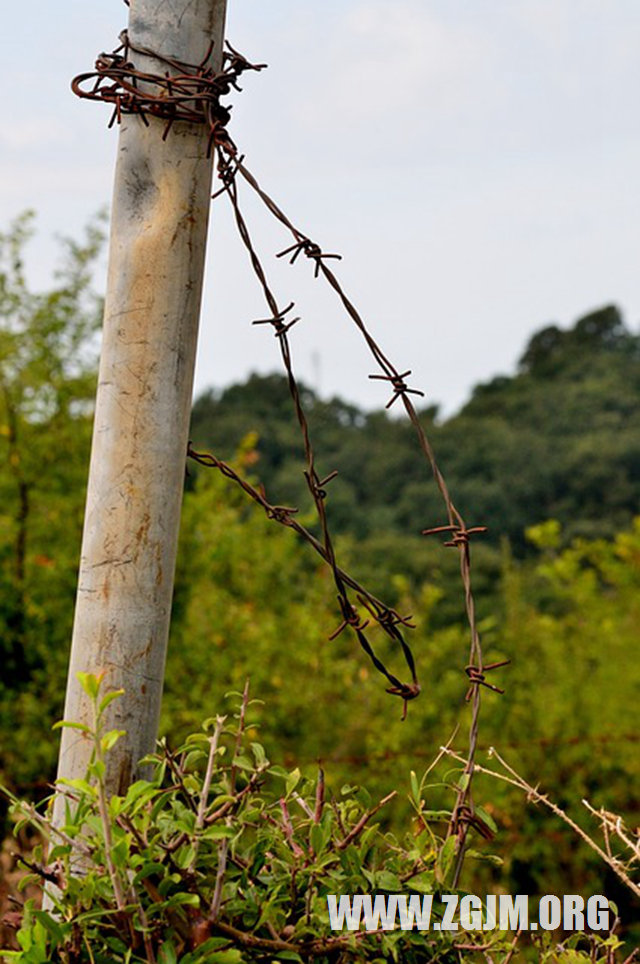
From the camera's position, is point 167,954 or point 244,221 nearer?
point 167,954

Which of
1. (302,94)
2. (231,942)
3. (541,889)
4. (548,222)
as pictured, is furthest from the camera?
(548,222)

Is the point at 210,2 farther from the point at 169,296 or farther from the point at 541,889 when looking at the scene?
the point at 541,889

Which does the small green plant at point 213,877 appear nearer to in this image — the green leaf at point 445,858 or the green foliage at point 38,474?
the green leaf at point 445,858

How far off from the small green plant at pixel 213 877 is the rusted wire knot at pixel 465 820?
1.1 inches

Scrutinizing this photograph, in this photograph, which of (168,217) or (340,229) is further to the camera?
(340,229)

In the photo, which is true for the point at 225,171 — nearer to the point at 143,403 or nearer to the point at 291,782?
the point at 143,403

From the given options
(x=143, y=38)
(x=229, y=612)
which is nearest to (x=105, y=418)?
(x=143, y=38)

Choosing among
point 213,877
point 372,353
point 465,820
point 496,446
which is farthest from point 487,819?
point 496,446

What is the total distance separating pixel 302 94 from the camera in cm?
792

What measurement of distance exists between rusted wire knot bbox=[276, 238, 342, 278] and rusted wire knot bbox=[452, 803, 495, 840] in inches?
25.3

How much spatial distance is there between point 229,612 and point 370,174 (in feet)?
19.3

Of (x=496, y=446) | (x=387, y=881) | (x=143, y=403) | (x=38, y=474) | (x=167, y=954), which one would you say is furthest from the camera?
(x=496, y=446)

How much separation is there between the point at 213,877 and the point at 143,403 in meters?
0.54

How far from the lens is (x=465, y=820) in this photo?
4.16 ft
